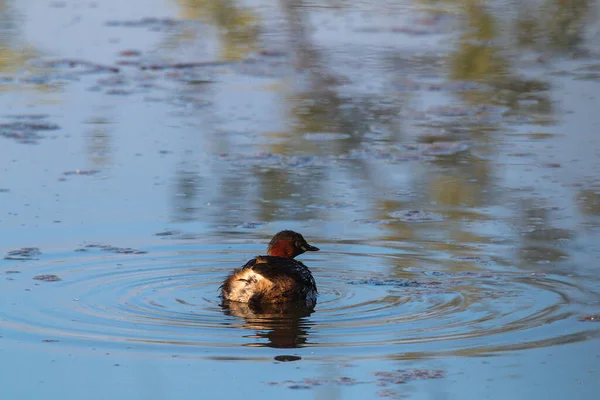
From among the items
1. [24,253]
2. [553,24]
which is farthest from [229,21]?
[24,253]

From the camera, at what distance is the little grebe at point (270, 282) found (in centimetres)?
740

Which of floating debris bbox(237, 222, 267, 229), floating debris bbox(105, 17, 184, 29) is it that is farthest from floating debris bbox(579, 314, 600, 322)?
floating debris bbox(105, 17, 184, 29)

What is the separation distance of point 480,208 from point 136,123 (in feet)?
11.5

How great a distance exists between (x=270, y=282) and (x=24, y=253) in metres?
1.68

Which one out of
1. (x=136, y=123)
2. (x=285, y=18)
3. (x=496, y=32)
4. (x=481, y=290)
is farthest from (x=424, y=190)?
(x=285, y=18)

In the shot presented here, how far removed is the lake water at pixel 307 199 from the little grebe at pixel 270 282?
0.14 meters

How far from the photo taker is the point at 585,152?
33.5 feet

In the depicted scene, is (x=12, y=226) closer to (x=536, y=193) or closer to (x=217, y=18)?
(x=536, y=193)

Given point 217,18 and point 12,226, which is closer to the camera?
point 12,226

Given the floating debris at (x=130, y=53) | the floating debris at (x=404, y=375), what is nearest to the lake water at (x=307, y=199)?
the floating debris at (x=404, y=375)

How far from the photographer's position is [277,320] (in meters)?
7.15

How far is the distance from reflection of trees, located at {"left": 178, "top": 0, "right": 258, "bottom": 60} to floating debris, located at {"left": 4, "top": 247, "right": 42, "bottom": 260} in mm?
6045

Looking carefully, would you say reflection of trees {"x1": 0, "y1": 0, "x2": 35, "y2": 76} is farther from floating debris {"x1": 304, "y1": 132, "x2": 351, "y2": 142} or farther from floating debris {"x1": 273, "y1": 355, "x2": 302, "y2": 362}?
floating debris {"x1": 273, "y1": 355, "x2": 302, "y2": 362}

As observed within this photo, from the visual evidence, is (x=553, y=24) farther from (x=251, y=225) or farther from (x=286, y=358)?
(x=286, y=358)
